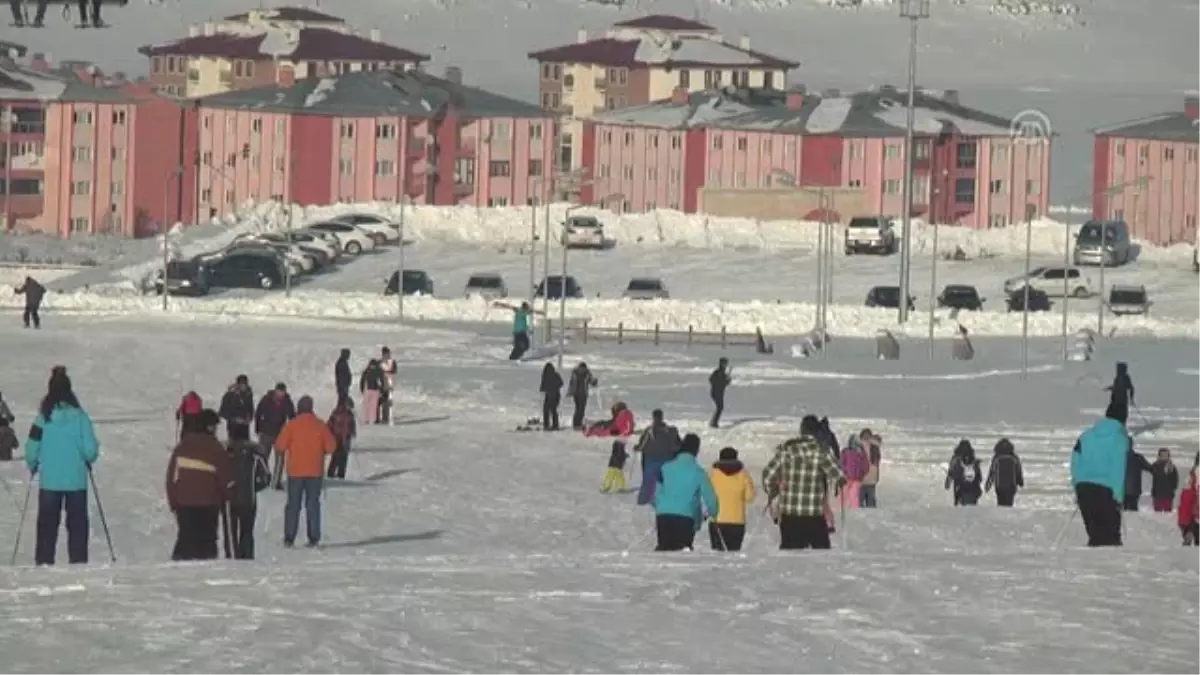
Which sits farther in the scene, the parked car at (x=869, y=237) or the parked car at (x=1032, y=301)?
the parked car at (x=869, y=237)

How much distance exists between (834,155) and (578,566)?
82649mm

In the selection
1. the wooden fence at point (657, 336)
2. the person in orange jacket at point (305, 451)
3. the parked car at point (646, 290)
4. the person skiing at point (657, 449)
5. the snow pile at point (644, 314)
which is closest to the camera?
the person in orange jacket at point (305, 451)

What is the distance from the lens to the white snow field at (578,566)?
602 inches

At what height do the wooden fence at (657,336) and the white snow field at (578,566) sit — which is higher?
the wooden fence at (657,336)

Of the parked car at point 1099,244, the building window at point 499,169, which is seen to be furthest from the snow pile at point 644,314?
the building window at point 499,169

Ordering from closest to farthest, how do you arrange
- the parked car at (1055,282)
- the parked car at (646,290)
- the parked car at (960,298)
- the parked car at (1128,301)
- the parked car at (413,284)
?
the parked car at (1128,301)
the parked car at (960,298)
the parked car at (646,290)
the parked car at (413,284)
the parked car at (1055,282)

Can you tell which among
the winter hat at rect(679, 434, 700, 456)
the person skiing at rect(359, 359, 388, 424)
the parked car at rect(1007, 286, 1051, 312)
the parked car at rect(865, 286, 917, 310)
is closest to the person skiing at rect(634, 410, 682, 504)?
the winter hat at rect(679, 434, 700, 456)

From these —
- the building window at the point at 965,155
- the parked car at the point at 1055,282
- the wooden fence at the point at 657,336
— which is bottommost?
the wooden fence at the point at 657,336

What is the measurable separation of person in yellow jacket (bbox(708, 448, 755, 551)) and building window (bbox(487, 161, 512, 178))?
281 feet

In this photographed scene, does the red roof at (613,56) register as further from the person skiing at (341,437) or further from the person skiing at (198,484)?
the person skiing at (198,484)

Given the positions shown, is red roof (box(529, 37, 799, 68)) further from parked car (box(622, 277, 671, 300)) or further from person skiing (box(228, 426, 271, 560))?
person skiing (box(228, 426, 271, 560))

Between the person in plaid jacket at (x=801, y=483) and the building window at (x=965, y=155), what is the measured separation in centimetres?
8381

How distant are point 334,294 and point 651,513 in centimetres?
4020

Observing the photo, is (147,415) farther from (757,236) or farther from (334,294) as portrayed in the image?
(757,236)
